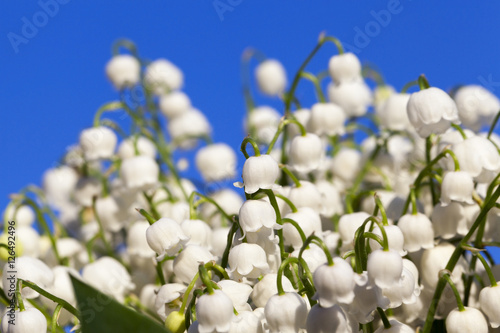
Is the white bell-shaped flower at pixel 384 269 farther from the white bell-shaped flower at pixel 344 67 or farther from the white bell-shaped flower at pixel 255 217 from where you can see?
the white bell-shaped flower at pixel 344 67

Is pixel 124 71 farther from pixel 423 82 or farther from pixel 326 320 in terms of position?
pixel 326 320

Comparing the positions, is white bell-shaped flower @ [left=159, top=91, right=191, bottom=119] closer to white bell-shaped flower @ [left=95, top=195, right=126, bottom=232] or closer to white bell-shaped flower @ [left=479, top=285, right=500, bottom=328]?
white bell-shaped flower @ [left=95, top=195, right=126, bottom=232]

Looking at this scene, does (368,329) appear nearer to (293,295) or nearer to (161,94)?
(293,295)

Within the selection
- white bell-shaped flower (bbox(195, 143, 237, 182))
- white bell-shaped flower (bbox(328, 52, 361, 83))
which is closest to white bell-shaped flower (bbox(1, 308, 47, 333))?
white bell-shaped flower (bbox(328, 52, 361, 83))

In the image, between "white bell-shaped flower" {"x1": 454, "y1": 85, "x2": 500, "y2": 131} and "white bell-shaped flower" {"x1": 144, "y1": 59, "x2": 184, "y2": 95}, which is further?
"white bell-shaped flower" {"x1": 144, "y1": 59, "x2": 184, "y2": 95}

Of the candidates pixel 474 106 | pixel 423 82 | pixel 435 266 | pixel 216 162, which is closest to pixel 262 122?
pixel 216 162
